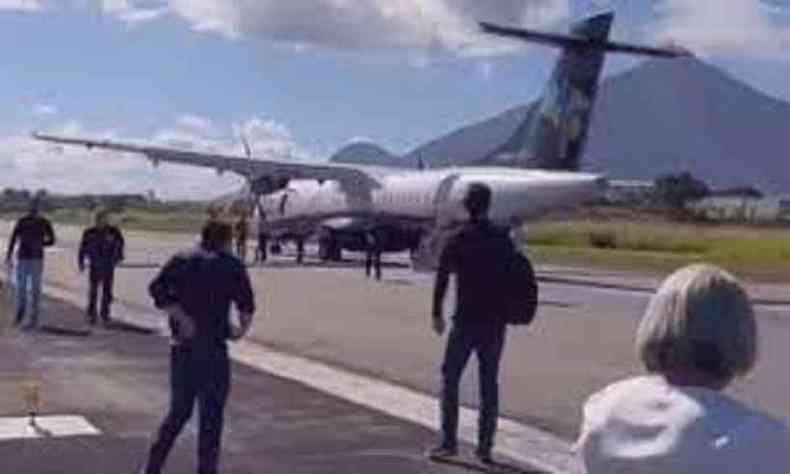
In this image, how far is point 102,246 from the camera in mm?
23141

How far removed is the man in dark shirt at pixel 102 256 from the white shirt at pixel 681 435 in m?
20.1

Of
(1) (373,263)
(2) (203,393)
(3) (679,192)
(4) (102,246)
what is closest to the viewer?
(2) (203,393)

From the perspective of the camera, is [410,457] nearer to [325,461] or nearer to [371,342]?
[325,461]

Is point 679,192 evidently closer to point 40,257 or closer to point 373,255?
point 373,255

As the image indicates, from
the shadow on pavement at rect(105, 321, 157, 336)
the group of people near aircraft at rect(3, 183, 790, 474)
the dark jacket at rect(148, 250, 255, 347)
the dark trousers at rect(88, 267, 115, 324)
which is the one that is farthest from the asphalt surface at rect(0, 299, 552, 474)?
the dark trousers at rect(88, 267, 115, 324)

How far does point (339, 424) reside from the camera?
12906 millimetres

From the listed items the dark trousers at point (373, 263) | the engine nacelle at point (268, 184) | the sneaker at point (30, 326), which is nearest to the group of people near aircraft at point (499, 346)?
the sneaker at point (30, 326)

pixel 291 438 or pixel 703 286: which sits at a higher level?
pixel 703 286

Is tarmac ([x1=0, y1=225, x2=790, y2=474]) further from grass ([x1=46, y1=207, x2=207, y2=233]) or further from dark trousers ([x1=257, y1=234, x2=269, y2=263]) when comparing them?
grass ([x1=46, y1=207, x2=207, y2=233])

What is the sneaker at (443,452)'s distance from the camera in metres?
11.4

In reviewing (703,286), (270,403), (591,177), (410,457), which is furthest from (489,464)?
(591,177)

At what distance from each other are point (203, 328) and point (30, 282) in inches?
508

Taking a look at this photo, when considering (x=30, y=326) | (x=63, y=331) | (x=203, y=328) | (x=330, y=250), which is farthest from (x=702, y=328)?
(x=330, y=250)

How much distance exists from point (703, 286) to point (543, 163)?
156 feet
